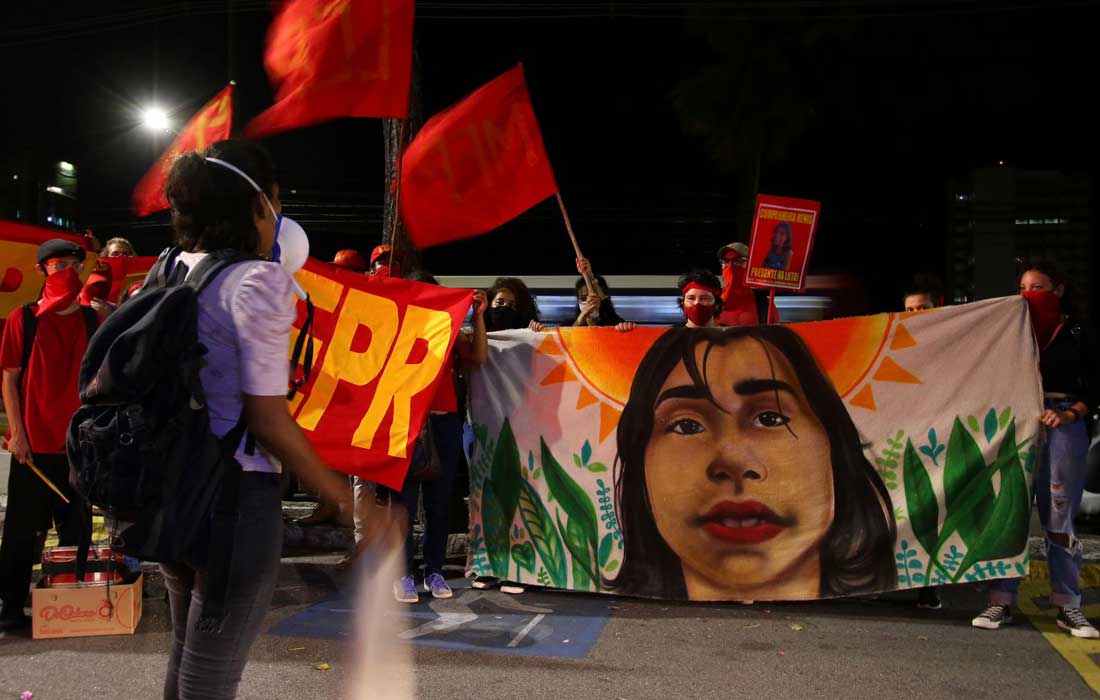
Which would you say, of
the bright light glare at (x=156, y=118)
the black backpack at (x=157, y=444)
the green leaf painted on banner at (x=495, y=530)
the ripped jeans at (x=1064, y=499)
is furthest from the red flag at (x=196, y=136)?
the bright light glare at (x=156, y=118)

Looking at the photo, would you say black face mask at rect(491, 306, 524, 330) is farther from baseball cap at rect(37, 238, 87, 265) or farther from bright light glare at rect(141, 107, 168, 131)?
bright light glare at rect(141, 107, 168, 131)

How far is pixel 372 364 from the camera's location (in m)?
6.12

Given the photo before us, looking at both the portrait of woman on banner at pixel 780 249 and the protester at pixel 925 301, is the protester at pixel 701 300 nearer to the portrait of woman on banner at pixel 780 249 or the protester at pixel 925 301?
the portrait of woman on banner at pixel 780 249

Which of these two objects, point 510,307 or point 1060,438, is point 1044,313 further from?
point 510,307

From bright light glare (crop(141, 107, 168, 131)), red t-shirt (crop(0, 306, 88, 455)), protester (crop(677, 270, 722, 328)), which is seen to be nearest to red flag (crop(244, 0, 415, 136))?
red t-shirt (crop(0, 306, 88, 455))

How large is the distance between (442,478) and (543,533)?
27.1 inches

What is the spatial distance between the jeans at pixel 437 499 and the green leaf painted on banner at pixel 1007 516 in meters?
2.91

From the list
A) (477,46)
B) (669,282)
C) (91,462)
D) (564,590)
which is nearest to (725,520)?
(564,590)

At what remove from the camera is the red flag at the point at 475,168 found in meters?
6.46

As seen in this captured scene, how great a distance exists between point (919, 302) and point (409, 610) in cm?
351

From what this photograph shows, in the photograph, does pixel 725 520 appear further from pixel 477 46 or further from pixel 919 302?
pixel 477 46

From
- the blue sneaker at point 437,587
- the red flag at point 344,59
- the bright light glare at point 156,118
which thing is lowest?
the blue sneaker at point 437,587

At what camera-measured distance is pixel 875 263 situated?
36.3 m

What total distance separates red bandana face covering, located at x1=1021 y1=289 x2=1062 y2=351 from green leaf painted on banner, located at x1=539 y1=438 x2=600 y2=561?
2647mm
